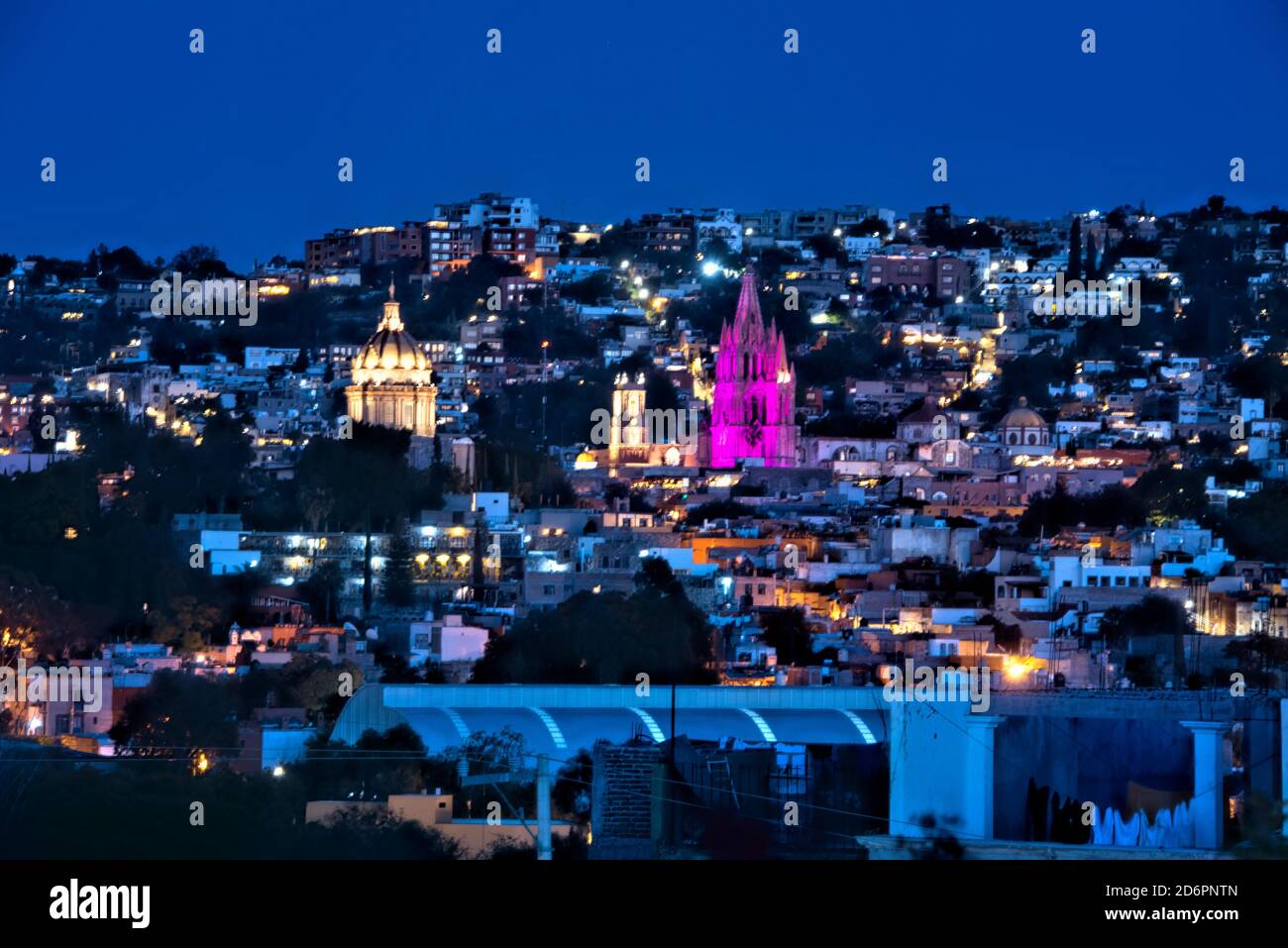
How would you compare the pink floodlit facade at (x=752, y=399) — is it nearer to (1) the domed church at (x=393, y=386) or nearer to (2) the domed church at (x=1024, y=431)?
(2) the domed church at (x=1024, y=431)

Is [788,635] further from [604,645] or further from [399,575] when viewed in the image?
[399,575]

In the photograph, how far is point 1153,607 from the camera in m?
41.0

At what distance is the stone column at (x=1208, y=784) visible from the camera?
17.2m

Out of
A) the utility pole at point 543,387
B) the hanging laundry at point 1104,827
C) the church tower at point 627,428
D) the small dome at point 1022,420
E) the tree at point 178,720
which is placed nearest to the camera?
the hanging laundry at point 1104,827

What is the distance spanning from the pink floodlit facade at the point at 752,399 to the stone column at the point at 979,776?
177 ft

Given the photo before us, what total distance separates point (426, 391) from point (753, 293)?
30.7 ft

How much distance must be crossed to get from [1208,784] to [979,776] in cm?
116

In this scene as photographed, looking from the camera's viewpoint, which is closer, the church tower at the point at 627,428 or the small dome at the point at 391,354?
the church tower at the point at 627,428

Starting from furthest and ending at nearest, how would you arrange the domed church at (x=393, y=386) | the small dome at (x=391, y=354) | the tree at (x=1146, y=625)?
1. the small dome at (x=391, y=354)
2. the domed church at (x=393, y=386)
3. the tree at (x=1146, y=625)

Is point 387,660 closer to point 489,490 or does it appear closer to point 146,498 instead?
point 146,498

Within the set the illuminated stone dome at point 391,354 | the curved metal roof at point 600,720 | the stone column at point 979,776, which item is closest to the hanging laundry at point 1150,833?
the stone column at point 979,776

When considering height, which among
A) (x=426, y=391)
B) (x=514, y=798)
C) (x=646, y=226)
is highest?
(x=646, y=226)

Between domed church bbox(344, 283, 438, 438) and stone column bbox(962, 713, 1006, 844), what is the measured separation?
53.6 m
